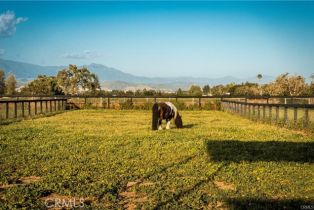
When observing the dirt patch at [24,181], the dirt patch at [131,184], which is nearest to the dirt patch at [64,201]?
the dirt patch at [131,184]

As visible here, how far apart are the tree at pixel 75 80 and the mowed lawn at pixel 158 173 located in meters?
117

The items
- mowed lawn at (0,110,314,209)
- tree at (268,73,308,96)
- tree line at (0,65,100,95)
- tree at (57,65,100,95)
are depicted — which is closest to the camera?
mowed lawn at (0,110,314,209)

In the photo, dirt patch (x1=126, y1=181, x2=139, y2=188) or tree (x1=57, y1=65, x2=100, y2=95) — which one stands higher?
tree (x1=57, y1=65, x2=100, y2=95)

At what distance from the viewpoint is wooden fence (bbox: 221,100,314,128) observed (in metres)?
19.7

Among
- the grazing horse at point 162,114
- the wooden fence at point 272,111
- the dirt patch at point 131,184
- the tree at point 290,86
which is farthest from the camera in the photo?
the tree at point 290,86

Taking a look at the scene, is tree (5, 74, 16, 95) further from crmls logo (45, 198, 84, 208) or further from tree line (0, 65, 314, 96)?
crmls logo (45, 198, 84, 208)

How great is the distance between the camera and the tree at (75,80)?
421 ft

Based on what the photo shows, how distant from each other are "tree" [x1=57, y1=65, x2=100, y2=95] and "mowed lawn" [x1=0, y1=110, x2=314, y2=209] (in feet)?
384

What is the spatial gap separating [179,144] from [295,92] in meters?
89.1

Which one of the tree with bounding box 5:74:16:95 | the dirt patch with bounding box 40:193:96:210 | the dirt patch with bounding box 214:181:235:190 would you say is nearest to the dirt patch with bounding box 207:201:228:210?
the dirt patch with bounding box 214:181:235:190

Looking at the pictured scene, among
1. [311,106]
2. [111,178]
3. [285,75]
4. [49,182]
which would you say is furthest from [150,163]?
[285,75]

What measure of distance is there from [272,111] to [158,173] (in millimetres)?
23777

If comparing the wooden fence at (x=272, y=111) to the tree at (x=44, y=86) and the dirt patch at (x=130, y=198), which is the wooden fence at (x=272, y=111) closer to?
the dirt patch at (x=130, y=198)

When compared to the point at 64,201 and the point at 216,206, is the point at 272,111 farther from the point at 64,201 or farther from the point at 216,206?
the point at 64,201
